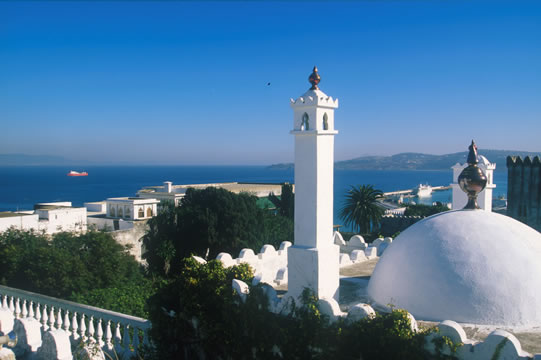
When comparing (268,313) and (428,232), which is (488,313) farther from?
(268,313)

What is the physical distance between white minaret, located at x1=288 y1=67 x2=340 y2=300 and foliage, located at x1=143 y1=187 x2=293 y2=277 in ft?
83.4

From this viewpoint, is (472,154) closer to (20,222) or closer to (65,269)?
(65,269)

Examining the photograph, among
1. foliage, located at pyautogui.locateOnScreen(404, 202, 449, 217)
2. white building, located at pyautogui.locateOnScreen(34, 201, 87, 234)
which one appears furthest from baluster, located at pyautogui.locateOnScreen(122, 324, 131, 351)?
foliage, located at pyautogui.locateOnScreen(404, 202, 449, 217)

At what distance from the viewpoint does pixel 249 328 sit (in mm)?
8445

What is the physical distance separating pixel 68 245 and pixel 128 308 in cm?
1199

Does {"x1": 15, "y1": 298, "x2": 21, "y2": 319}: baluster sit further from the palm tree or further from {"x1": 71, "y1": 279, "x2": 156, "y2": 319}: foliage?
the palm tree

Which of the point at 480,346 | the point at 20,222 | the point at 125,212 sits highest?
the point at 480,346

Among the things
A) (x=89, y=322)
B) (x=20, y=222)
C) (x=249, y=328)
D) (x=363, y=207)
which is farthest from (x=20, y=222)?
(x=249, y=328)

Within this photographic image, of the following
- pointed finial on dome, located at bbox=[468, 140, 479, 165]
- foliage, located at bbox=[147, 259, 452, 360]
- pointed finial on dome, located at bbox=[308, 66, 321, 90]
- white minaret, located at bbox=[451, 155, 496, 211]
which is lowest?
foliage, located at bbox=[147, 259, 452, 360]

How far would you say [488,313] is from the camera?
26.2ft

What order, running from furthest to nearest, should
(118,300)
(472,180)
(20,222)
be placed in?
1. (20,222)
2. (118,300)
3. (472,180)

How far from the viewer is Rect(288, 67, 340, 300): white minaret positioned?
27.8 feet

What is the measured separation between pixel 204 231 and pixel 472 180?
2649cm

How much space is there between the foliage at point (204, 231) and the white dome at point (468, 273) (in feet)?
83.1
